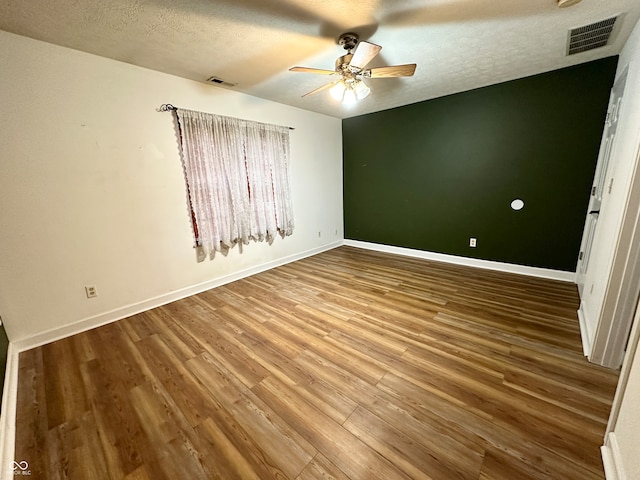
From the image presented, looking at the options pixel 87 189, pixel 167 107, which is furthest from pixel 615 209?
pixel 87 189

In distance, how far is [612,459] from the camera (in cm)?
105

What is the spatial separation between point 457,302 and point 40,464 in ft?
10.5

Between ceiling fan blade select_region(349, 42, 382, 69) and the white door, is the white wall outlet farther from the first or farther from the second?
the white door

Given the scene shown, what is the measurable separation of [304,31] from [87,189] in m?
2.33

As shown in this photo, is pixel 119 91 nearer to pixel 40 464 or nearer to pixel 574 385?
pixel 40 464

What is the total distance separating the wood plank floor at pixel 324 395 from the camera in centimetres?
116

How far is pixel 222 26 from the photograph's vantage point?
179 cm

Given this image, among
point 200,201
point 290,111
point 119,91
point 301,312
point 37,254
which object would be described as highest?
point 290,111

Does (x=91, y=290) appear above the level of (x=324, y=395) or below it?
above

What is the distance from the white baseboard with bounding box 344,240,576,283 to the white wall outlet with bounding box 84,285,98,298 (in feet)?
13.1

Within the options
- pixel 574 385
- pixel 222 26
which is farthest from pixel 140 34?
pixel 574 385

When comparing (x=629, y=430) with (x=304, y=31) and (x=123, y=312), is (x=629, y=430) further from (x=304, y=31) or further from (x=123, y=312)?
(x=123, y=312)

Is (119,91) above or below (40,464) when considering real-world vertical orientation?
above

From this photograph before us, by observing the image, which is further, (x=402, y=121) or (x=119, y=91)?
(x=402, y=121)
